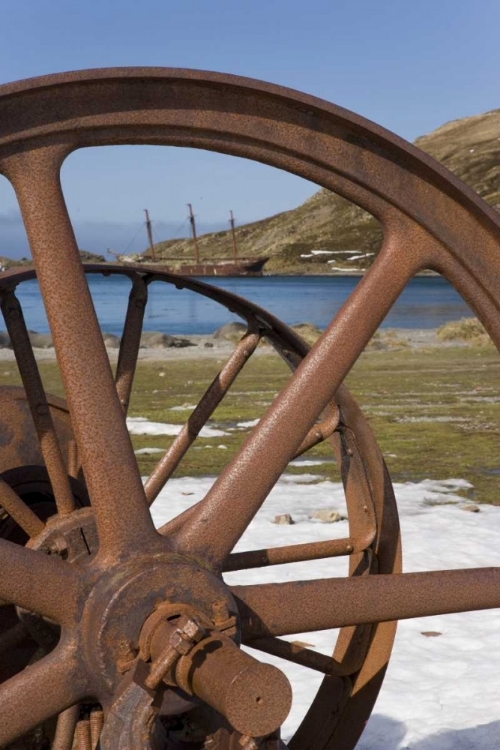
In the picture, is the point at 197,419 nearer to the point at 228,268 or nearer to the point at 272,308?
the point at 272,308

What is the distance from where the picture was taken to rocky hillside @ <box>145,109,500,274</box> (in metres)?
117

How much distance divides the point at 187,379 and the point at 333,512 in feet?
27.1

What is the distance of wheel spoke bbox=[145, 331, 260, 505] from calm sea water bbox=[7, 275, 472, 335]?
22052 mm

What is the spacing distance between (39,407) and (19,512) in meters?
0.37

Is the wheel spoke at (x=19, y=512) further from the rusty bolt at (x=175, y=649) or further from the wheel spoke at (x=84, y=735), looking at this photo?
the rusty bolt at (x=175, y=649)

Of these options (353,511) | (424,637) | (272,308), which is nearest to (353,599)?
(353,511)

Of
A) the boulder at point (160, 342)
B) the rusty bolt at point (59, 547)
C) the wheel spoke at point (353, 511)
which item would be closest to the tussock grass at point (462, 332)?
the boulder at point (160, 342)

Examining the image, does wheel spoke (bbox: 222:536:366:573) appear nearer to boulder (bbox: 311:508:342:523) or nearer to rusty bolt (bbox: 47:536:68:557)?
rusty bolt (bbox: 47:536:68:557)

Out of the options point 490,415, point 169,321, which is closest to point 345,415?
point 490,415

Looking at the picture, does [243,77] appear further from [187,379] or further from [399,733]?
[187,379]

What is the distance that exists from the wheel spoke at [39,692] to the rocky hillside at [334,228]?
106 meters

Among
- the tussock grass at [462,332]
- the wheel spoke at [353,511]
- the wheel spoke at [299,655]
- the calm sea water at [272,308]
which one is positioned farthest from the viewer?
the calm sea water at [272,308]

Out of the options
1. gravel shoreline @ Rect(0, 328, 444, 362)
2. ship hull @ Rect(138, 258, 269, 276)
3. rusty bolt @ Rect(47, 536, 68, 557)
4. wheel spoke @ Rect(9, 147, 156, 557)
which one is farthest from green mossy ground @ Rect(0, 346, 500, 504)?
ship hull @ Rect(138, 258, 269, 276)

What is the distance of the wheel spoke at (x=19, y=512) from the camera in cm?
293
